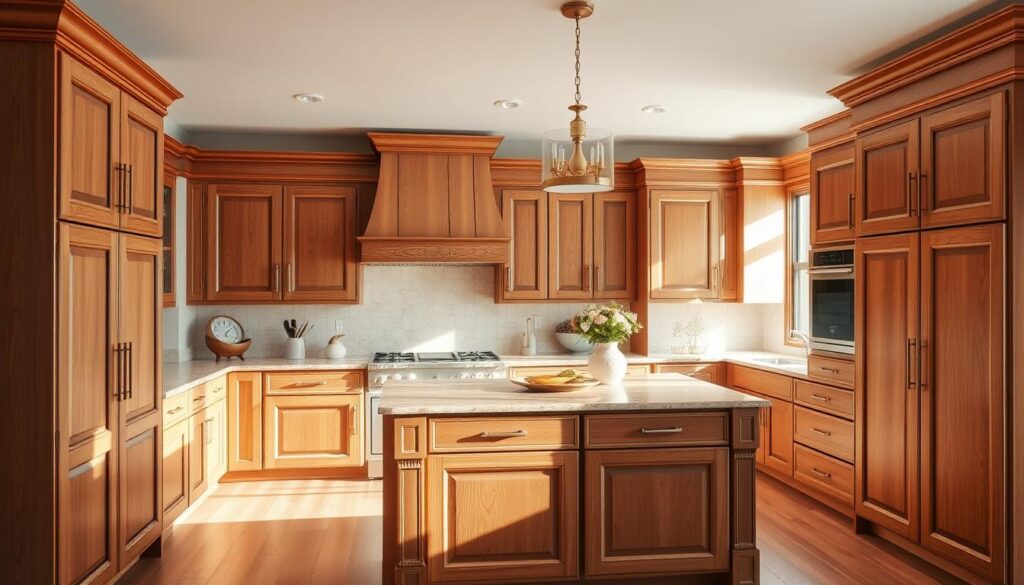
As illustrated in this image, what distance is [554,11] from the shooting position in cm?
306

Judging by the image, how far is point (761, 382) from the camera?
195 inches

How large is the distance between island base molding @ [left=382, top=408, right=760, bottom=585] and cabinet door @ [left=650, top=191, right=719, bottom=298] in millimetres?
2583

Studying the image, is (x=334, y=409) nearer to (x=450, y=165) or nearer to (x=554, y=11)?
(x=450, y=165)

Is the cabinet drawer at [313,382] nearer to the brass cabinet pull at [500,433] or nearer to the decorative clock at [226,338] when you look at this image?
the decorative clock at [226,338]

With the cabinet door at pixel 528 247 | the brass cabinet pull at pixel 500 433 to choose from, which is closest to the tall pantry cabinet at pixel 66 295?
the brass cabinet pull at pixel 500 433

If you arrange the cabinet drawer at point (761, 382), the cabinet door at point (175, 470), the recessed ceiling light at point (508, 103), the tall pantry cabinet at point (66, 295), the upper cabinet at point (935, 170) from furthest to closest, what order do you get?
the cabinet drawer at point (761, 382) < the recessed ceiling light at point (508, 103) < the cabinet door at point (175, 470) < the upper cabinet at point (935, 170) < the tall pantry cabinet at point (66, 295)

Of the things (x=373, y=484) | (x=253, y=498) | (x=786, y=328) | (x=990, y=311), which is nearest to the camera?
(x=990, y=311)

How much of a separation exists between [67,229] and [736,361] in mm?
4248

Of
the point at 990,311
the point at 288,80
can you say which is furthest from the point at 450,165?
the point at 990,311

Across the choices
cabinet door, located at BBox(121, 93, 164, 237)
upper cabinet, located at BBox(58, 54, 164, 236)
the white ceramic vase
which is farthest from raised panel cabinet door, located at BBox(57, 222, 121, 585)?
the white ceramic vase

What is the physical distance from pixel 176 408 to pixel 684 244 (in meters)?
3.69

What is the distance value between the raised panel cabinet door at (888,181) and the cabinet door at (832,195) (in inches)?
12.6

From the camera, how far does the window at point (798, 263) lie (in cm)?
552

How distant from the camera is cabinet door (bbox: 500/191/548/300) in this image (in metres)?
5.50
